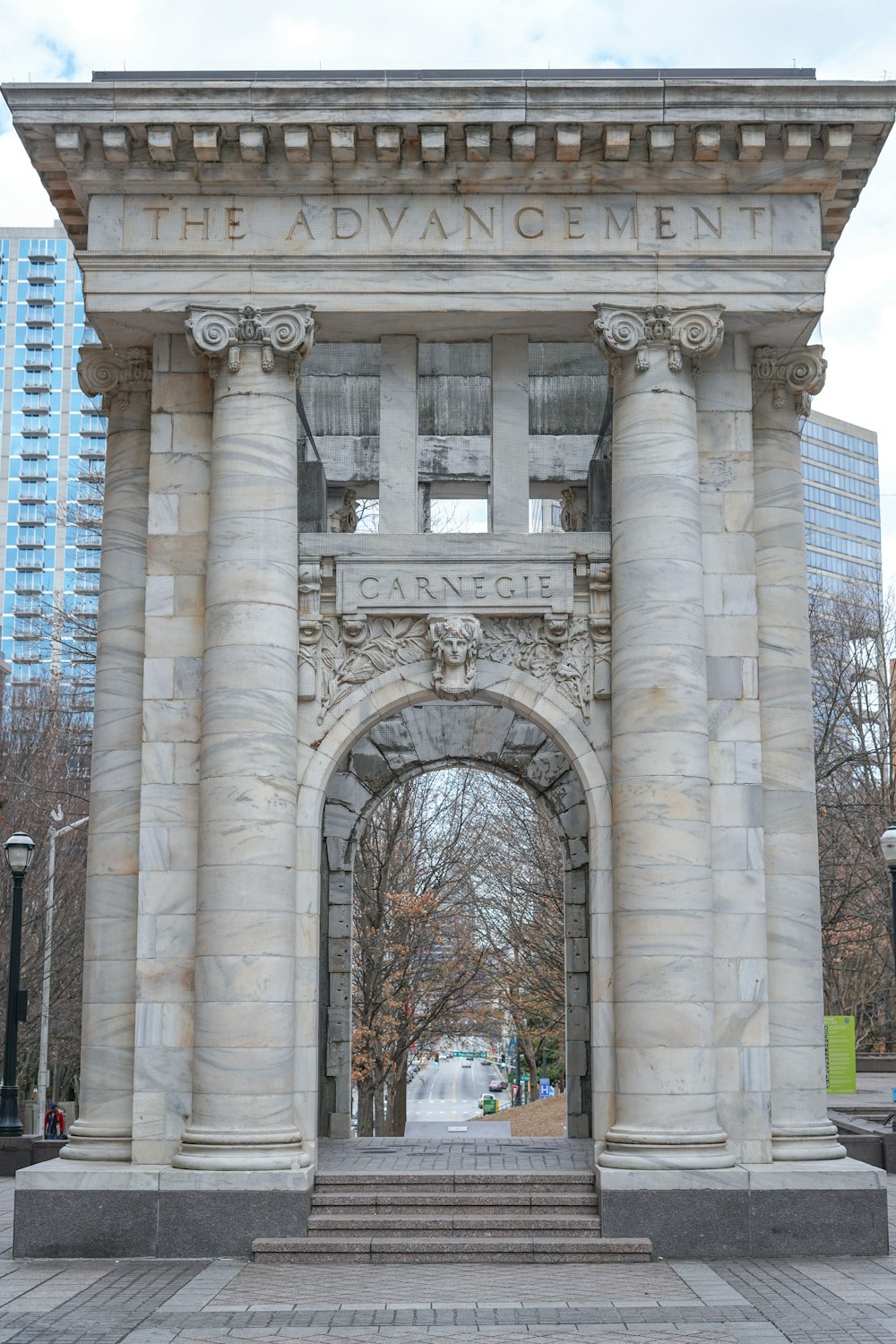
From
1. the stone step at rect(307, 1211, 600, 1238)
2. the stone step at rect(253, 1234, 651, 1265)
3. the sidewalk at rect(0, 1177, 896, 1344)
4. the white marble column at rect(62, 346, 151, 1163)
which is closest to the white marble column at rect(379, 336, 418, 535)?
the white marble column at rect(62, 346, 151, 1163)

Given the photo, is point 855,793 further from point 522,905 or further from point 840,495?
point 840,495

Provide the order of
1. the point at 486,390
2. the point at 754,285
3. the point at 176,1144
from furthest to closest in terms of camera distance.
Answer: the point at 486,390, the point at 754,285, the point at 176,1144

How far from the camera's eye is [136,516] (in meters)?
17.9

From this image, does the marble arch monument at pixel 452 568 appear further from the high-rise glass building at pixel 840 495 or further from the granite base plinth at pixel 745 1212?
the high-rise glass building at pixel 840 495

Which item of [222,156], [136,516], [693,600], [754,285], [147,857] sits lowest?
[147,857]

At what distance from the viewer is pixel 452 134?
54.9 feet

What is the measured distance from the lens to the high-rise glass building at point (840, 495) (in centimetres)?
13738

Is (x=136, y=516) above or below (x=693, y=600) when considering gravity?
above

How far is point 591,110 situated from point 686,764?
670 cm

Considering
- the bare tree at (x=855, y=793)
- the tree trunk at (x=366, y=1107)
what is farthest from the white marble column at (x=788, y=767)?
the tree trunk at (x=366, y=1107)

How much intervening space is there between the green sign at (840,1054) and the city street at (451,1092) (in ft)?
136

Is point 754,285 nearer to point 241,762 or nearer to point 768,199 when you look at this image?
point 768,199

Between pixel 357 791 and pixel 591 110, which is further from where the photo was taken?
pixel 357 791

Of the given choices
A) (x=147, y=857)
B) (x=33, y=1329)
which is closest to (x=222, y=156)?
(x=147, y=857)
